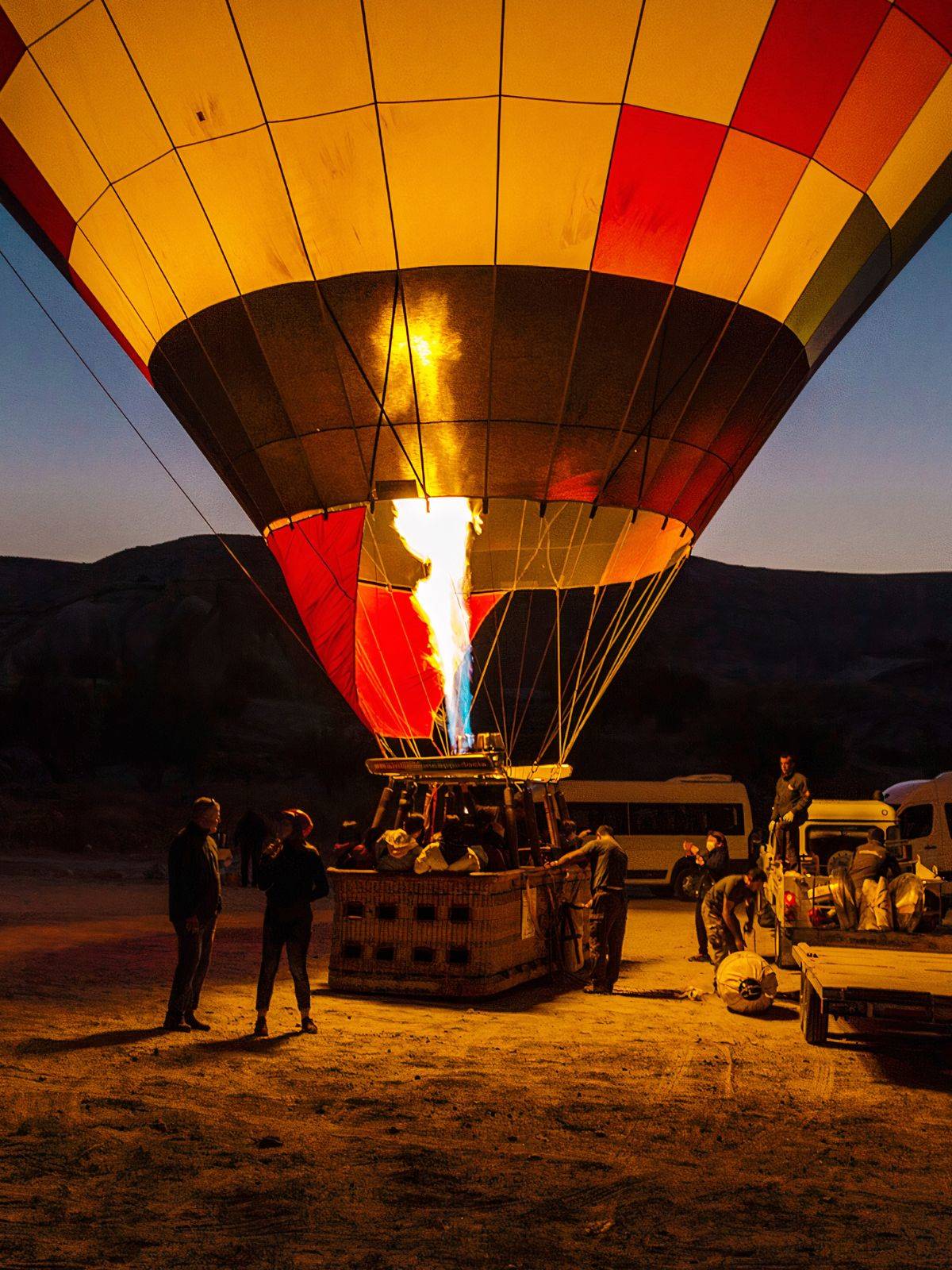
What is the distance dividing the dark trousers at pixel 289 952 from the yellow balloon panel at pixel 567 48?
5.55m

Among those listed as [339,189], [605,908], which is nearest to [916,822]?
[605,908]

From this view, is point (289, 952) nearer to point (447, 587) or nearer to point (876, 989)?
point (876, 989)

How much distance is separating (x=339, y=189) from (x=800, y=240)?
11.5 ft

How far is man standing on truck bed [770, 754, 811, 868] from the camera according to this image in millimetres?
11517

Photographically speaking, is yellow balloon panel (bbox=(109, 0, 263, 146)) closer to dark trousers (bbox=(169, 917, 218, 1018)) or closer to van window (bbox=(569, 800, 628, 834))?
dark trousers (bbox=(169, 917, 218, 1018))

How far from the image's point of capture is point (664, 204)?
840cm

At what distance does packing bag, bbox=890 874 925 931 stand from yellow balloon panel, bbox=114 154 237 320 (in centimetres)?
672

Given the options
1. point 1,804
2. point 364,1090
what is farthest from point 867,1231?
point 1,804

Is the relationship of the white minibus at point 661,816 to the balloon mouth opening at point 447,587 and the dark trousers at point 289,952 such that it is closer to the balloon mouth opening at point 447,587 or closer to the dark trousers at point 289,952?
the balloon mouth opening at point 447,587

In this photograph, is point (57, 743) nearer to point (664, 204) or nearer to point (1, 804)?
point (1, 804)

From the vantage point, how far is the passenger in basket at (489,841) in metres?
8.37

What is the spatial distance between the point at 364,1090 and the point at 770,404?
6816 mm

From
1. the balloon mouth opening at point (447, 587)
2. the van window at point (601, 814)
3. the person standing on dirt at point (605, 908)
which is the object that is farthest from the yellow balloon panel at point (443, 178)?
the van window at point (601, 814)

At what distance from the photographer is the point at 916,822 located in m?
17.6
